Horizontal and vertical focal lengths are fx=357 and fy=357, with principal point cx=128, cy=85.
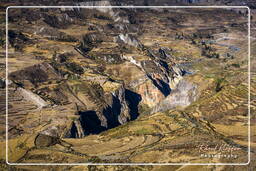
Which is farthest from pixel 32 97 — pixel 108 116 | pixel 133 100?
pixel 133 100

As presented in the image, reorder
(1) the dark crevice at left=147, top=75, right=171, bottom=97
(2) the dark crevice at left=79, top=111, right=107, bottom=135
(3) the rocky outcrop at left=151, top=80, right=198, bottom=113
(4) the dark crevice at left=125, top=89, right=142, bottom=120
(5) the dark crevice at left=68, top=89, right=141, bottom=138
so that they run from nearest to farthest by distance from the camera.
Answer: (5) the dark crevice at left=68, top=89, right=141, bottom=138, (2) the dark crevice at left=79, top=111, right=107, bottom=135, (3) the rocky outcrop at left=151, top=80, right=198, bottom=113, (4) the dark crevice at left=125, top=89, right=142, bottom=120, (1) the dark crevice at left=147, top=75, right=171, bottom=97

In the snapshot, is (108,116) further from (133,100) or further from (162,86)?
(162,86)

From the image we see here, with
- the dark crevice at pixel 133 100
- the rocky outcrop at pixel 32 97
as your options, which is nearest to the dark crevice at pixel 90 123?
the rocky outcrop at pixel 32 97

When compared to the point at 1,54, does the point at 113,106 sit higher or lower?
lower

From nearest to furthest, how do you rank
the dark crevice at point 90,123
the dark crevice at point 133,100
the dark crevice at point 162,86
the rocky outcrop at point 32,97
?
the dark crevice at point 90,123
the rocky outcrop at point 32,97
the dark crevice at point 133,100
the dark crevice at point 162,86

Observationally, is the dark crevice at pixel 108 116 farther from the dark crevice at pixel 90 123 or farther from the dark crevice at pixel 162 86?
the dark crevice at pixel 162 86

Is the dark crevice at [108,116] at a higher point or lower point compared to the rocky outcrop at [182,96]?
lower

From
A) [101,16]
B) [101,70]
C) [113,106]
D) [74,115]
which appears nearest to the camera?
[74,115]

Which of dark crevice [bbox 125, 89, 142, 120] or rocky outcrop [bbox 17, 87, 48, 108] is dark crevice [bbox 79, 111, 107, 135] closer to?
rocky outcrop [bbox 17, 87, 48, 108]

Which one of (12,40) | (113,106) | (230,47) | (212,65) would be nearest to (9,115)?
(113,106)

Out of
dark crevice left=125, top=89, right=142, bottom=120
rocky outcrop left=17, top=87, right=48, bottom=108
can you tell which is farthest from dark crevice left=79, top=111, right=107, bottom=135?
dark crevice left=125, top=89, right=142, bottom=120

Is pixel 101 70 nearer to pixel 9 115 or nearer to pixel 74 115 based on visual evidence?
pixel 74 115
